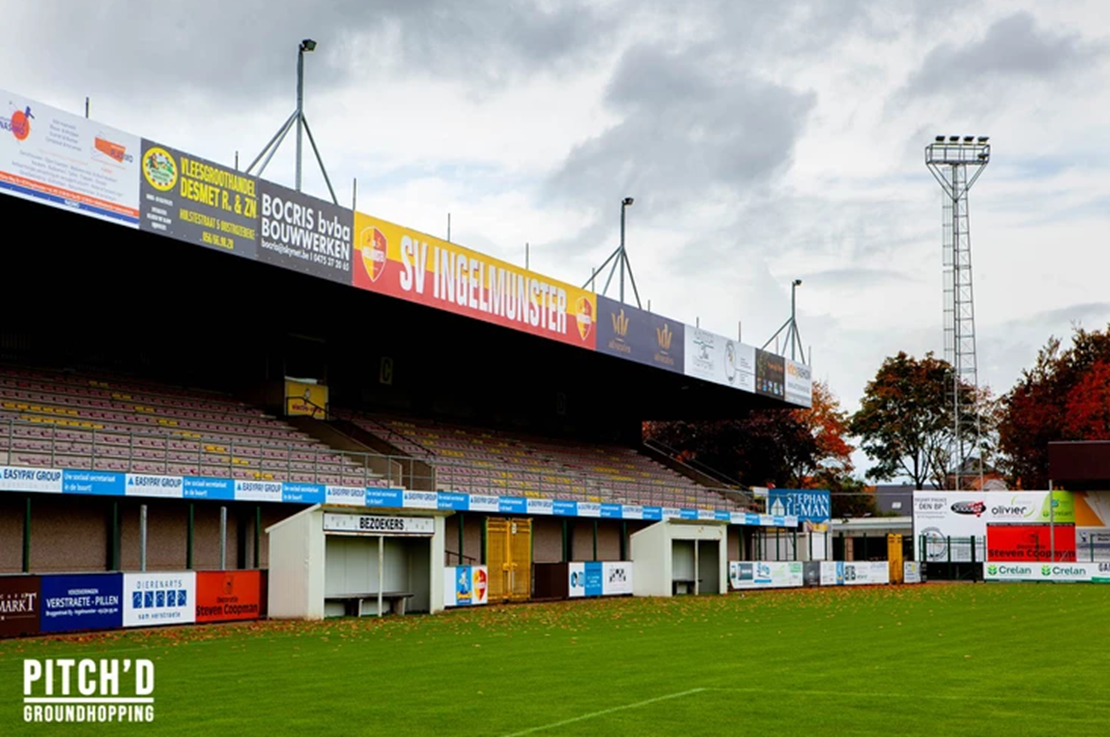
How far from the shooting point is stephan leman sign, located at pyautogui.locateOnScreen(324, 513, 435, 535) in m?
31.2

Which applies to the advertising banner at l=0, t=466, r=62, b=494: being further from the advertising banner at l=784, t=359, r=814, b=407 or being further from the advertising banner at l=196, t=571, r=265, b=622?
the advertising banner at l=784, t=359, r=814, b=407

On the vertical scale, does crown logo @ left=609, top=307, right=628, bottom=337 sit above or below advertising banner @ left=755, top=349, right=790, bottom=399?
above

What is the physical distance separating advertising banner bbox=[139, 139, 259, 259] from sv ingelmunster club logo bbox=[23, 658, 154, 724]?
12864 millimetres

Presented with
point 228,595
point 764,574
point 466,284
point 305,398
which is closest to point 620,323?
point 466,284

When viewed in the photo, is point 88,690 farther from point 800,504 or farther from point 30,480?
point 800,504

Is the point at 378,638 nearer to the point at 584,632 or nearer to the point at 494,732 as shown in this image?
the point at 584,632

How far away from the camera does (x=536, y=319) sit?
145ft

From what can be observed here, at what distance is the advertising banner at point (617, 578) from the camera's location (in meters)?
43.6

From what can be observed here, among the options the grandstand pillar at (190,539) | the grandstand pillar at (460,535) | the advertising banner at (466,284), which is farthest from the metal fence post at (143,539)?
the grandstand pillar at (460,535)

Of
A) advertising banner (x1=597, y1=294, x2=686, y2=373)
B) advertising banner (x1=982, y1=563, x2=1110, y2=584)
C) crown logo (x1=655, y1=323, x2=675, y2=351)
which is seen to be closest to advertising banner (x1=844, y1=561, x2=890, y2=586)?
advertising banner (x1=982, y1=563, x2=1110, y2=584)

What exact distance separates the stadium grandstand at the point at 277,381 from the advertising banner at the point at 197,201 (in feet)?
0.23

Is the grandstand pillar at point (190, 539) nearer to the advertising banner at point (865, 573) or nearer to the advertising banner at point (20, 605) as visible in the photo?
the advertising banner at point (20, 605)

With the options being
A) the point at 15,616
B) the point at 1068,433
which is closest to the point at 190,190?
the point at 15,616

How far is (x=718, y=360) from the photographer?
2223 inches
